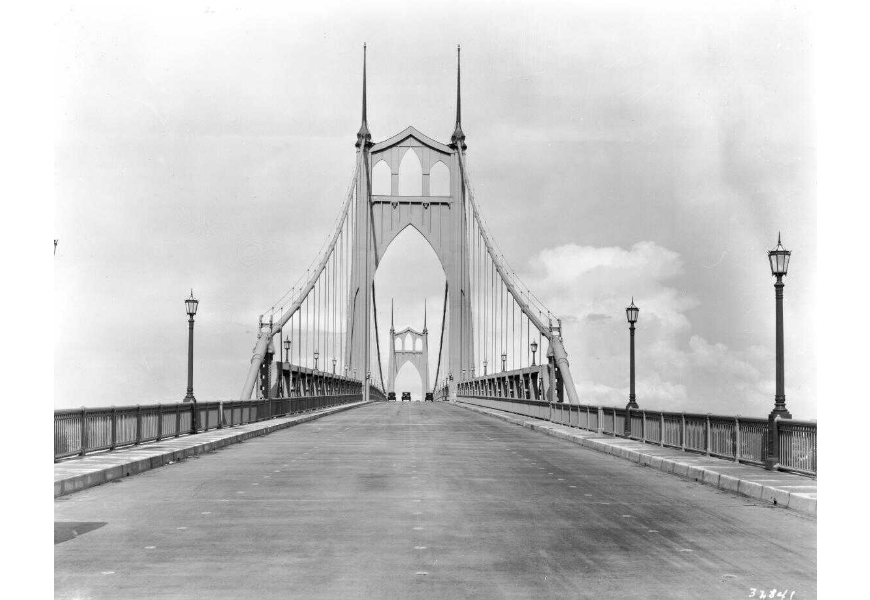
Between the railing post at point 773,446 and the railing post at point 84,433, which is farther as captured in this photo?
the railing post at point 84,433

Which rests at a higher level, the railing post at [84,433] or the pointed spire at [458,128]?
the pointed spire at [458,128]

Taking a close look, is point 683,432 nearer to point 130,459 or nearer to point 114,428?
point 130,459

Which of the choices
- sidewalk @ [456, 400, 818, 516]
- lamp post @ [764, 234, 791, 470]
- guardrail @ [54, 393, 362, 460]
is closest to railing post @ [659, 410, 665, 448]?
sidewalk @ [456, 400, 818, 516]

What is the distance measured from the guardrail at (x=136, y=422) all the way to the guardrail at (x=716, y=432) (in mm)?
11086

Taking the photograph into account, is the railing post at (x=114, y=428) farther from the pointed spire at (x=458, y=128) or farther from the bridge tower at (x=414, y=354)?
the bridge tower at (x=414, y=354)

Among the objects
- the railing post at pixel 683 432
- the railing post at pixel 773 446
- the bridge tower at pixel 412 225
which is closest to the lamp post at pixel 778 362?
the railing post at pixel 773 446

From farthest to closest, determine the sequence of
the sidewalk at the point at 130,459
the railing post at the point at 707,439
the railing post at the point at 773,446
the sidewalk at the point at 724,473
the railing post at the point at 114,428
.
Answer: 1. the railing post at the point at 114,428
2. the railing post at the point at 707,439
3. the railing post at the point at 773,446
4. the sidewalk at the point at 130,459
5. the sidewalk at the point at 724,473

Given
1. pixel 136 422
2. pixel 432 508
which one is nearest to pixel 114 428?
pixel 136 422

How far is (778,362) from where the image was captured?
60.1 ft

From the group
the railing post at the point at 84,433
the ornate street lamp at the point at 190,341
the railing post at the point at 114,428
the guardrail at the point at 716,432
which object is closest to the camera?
Result: the guardrail at the point at 716,432

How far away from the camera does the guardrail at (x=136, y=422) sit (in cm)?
1772

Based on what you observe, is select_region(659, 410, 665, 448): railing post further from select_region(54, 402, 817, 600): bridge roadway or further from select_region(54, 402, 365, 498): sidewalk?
select_region(54, 402, 365, 498): sidewalk

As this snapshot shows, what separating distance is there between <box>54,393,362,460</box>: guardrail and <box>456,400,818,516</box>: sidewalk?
10030 mm

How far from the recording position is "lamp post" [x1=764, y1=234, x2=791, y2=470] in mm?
16594
